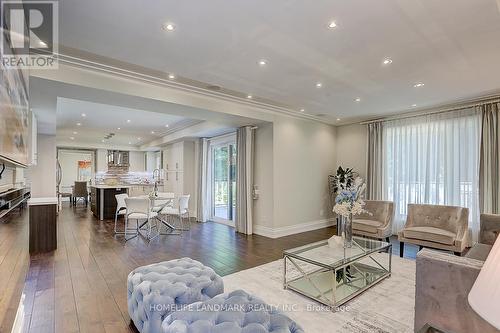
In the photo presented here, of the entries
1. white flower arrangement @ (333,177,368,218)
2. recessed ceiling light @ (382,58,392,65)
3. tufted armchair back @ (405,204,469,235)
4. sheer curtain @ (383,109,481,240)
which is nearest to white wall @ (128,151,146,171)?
sheer curtain @ (383,109,481,240)

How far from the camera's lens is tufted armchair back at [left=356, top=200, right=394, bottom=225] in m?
4.86

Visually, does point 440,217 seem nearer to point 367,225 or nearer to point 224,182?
point 367,225

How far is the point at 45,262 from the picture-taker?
3.87 metres

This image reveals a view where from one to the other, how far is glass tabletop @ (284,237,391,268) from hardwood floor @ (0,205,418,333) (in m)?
1.05

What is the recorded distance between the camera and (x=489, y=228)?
11.5ft

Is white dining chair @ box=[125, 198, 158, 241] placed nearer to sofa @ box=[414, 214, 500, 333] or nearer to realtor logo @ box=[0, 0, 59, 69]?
realtor logo @ box=[0, 0, 59, 69]

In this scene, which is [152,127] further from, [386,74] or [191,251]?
[386,74]

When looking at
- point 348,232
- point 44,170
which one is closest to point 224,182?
point 348,232

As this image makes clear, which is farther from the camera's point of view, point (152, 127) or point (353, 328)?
point (152, 127)

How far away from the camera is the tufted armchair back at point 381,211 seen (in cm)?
486

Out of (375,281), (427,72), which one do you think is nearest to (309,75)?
(427,72)

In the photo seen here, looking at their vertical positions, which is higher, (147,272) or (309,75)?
(309,75)

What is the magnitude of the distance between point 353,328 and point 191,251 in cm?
300

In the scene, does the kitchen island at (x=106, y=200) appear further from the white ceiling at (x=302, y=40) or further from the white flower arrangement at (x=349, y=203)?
the white flower arrangement at (x=349, y=203)
